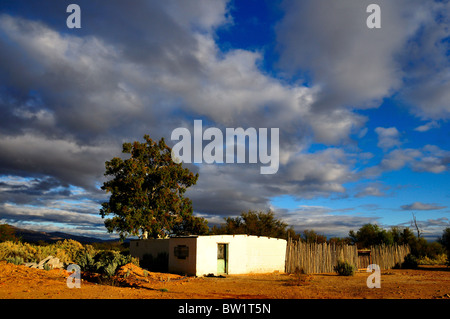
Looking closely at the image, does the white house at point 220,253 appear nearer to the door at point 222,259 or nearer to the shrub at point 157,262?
the door at point 222,259

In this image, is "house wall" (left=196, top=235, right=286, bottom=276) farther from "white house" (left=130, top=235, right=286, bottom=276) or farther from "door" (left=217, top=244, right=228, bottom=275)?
"door" (left=217, top=244, right=228, bottom=275)

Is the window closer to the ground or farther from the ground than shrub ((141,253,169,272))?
farther from the ground

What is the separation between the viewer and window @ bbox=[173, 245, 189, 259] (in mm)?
20859

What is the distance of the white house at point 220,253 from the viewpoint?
20.4 m

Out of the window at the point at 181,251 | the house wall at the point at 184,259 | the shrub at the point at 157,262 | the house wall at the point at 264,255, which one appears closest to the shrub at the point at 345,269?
the house wall at the point at 264,255

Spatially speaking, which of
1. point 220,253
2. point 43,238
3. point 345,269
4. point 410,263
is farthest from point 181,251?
point 43,238

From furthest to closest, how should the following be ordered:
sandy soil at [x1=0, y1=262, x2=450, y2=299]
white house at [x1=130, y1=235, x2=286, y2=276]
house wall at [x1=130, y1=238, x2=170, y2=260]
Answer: house wall at [x1=130, y1=238, x2=170, y2=260]
white house at [x1=130, y1=235, x2=286, y2=276]
sandy soil at [x1=0, y1=262, x2=450, y2=299]

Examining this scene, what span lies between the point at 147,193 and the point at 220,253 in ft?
32.4

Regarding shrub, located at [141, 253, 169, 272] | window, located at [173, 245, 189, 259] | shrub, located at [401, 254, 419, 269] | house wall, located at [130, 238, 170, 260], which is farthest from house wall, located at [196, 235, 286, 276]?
shrub, located at [401, 254, 419, 269]

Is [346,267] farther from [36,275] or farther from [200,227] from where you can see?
[36,275]

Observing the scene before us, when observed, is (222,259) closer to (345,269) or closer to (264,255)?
(264,255)

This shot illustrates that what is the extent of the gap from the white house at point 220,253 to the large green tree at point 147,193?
9.07 ft
